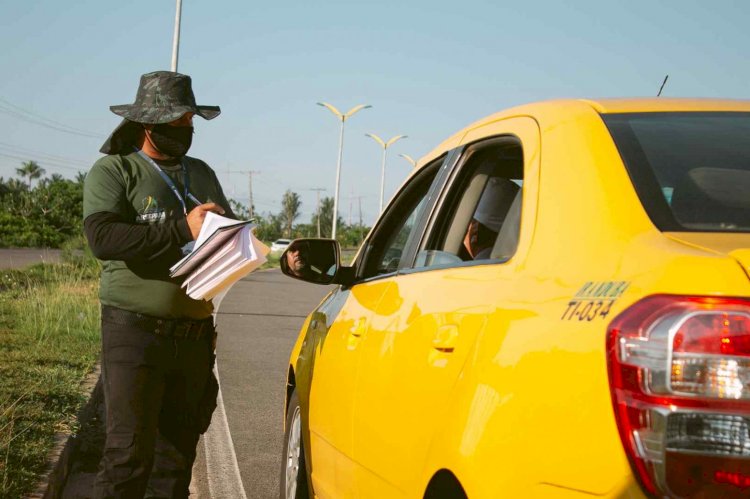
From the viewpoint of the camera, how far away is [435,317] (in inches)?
112

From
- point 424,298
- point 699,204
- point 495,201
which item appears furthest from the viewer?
point 495,201

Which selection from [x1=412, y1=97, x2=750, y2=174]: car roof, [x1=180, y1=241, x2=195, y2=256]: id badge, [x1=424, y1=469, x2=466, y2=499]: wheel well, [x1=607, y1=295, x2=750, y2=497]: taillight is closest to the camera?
[x1=607, y1=295, x2=750, y2=497]: taillight

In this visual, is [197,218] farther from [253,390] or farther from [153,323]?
[253,390]

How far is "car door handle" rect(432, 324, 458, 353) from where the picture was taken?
2.62m

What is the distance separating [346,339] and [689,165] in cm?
161

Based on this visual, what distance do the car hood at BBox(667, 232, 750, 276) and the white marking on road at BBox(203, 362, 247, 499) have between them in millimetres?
4092

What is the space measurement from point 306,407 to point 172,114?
1.39 metres

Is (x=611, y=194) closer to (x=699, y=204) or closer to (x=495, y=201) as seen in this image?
(x=699, y=204)

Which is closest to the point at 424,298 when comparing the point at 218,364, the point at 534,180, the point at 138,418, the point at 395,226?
the point at 534,180

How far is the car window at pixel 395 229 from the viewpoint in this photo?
404 cm

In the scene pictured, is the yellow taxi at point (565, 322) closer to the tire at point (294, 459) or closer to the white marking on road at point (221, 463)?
the tire at point (294, 459)

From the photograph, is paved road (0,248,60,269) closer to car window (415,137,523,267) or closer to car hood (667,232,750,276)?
car window (415,137,523,267)

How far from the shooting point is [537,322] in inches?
87.3

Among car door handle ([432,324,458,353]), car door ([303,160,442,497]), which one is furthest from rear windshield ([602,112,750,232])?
car door ([303,160,442,497])
